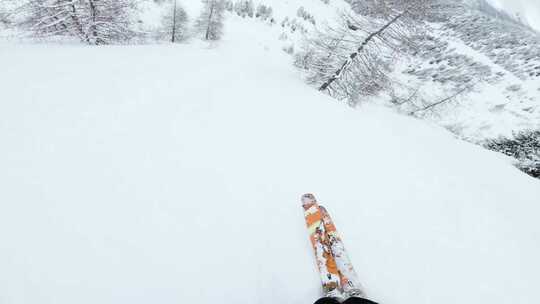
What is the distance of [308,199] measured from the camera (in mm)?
3311

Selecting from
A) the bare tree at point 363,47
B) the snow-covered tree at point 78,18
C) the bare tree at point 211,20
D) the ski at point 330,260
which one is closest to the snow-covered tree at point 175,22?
the bare tree at point 211,20

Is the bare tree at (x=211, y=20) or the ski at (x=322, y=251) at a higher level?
the bare tree at (x=211, y=20)

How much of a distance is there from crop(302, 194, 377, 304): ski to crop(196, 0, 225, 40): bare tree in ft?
66.7

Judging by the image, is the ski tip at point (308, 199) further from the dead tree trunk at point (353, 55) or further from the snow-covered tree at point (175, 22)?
the snow-covered tree at point (175, 22)

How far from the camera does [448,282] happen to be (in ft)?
9.17

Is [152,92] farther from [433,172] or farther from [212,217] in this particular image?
[433,172]

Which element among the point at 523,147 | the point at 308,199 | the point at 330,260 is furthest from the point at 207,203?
the point at 523,147

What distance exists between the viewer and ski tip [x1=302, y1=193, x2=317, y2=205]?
3.28 metres

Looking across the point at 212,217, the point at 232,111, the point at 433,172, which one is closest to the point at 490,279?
the point at 433,172

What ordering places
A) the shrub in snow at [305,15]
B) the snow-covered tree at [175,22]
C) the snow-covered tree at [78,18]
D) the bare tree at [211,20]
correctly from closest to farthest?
the snow-covered tree at [78,18], the snow-covered tree at [175,22], the bare tree at [211,20], the shrub in snow at [305,15]

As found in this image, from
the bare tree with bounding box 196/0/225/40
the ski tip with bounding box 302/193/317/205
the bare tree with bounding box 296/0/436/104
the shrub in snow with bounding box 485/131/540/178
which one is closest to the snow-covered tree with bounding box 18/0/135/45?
the bare tree with bounding box 196/0/225/40

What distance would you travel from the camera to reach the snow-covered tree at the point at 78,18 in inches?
376

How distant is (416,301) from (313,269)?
1218mm

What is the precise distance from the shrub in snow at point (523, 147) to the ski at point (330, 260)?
1259 centimetres
